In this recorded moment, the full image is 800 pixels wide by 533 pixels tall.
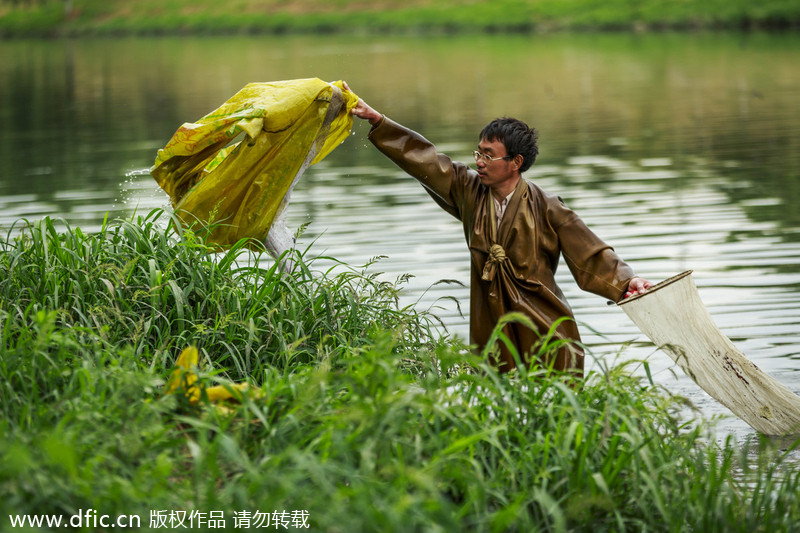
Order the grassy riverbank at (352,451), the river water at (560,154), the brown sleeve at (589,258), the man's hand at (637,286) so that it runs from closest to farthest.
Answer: the grassy riverbank at (352,451) → the man's hand at (637,286) → the brown sleeve at (589,258) → the river water at (560,154)

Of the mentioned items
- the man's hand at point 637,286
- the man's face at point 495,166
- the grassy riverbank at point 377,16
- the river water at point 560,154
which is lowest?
the river water at point 560,154

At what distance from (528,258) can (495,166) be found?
459 millimetres

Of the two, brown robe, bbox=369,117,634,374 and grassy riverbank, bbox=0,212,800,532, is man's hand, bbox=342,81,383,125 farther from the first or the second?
grassy riverbank, bbox=0,212,800,532

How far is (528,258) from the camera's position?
512 cm

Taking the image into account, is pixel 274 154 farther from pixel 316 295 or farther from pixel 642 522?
pixel 642 522

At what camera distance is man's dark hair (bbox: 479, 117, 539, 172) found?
16.6 ft

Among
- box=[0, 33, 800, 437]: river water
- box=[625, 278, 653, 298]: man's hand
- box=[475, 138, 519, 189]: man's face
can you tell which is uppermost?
box=[475, 138, 519, 189]: man's face

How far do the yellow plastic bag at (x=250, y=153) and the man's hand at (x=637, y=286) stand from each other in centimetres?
166

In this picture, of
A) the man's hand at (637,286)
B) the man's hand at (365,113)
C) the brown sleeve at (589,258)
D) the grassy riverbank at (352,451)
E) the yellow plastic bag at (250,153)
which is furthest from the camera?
the man's hand at (365,113)

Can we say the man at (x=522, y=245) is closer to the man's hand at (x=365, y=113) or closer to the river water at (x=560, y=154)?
the man's hand at (x=365, y=113)

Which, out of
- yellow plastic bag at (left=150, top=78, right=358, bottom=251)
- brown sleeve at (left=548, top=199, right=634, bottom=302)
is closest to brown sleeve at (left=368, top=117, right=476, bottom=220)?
yellow plastic bag at (left=150, top=78, right=358, bottom=251)

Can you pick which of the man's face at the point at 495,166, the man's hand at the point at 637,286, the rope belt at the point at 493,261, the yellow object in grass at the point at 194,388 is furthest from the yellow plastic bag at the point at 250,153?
the man's hand at the point at 637,286

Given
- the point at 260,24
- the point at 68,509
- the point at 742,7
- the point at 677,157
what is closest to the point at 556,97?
the point at 677,157

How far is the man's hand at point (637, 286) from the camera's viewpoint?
16.2 ft
